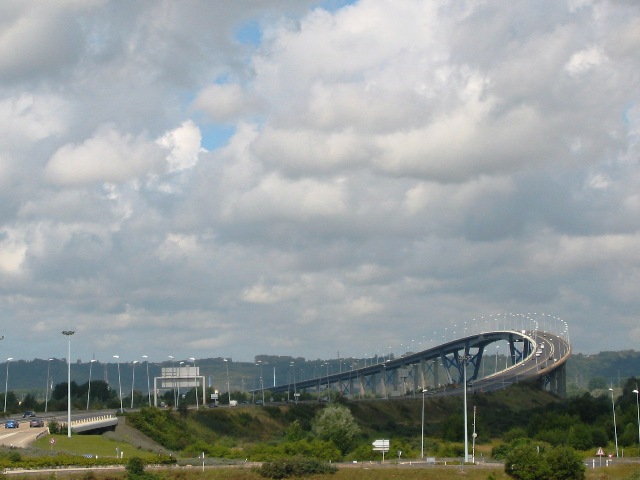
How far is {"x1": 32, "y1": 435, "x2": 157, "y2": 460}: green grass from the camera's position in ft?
314

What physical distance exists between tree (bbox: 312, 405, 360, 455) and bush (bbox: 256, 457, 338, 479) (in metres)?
40.3

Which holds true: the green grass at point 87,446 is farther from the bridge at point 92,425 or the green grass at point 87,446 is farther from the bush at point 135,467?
the bush at point 135,467

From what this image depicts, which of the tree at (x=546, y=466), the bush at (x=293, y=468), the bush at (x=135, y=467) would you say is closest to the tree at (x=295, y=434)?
the bush at (x=293, y=468)

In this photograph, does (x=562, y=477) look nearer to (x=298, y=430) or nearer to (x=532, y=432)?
(x=298, y=430)

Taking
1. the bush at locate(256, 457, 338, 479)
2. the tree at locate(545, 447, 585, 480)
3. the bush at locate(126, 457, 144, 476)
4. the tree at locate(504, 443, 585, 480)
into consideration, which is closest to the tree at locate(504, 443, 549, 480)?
the tree at locate(504, 443, 585, 480)

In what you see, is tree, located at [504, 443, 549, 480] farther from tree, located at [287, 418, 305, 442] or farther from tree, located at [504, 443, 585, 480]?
tree, located at [287, 418, 305, 442]

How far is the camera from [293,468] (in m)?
81.1

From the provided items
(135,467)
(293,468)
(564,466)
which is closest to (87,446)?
(135,467)

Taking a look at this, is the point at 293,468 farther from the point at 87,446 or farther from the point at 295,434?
the point at 295,434

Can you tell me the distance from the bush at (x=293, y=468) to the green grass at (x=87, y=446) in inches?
615

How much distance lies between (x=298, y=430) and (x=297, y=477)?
191ft

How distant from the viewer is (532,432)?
498ft

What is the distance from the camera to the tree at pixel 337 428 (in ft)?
414

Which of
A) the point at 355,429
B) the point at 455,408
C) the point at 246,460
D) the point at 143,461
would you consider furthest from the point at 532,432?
the point at 143,461
